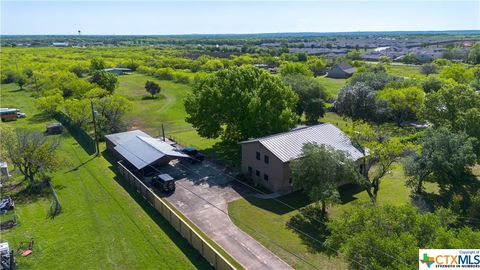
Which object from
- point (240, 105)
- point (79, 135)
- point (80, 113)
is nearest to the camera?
point (240, 105)

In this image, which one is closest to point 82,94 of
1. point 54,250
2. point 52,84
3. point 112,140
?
point 52,84

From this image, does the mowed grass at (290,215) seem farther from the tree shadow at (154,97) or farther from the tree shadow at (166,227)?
the tree shadow at (154,97)

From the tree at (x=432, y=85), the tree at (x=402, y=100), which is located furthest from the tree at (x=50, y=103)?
the tree at (x=432, y=85)

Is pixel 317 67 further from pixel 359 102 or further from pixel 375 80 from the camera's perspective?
pixel 359 102

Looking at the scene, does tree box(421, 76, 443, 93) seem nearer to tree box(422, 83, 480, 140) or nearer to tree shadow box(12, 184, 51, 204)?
tree box(422, 83, 480, 140)

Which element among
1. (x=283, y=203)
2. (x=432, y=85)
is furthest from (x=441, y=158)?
(x=432, y=85)

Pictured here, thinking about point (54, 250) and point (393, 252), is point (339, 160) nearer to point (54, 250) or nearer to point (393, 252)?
point (393, 252)

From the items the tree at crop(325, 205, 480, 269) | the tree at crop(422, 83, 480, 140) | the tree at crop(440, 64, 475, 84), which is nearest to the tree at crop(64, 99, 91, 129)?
the tree at crop(325, 205, 480, 269)
